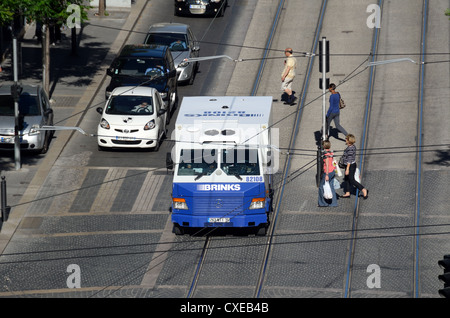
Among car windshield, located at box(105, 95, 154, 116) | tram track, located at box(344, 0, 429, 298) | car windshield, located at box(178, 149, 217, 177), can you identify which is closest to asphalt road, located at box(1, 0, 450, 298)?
tram track, located at box(344, 0, 429, 298)

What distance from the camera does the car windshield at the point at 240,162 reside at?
24.5 metres

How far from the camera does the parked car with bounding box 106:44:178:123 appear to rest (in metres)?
32.5

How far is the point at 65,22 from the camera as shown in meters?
33.5

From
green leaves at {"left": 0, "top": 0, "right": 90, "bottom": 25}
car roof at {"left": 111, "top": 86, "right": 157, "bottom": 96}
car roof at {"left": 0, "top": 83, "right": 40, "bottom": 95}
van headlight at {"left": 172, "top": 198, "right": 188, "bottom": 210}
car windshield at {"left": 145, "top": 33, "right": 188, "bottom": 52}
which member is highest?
green leaves at {"left": 0, "top": 0, "right": 90, "bottom": 25}

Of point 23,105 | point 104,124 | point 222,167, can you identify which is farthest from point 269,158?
point 23,105

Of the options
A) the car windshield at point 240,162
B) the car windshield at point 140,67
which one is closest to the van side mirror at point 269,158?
the car windshield at point 240,162

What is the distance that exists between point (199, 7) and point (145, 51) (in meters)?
8.15

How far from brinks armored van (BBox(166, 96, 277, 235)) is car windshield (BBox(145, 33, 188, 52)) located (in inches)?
412

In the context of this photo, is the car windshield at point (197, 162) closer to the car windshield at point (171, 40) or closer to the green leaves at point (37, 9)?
the green leaves at point (37, 9)

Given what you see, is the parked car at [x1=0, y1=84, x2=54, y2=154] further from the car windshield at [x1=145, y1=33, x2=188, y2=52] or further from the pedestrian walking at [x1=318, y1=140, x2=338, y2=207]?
the pedestrian walking at [x1=318, y1=140, x2=338, y2=207]

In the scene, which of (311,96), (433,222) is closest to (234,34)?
(311,96)

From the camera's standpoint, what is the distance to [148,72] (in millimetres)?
32969
